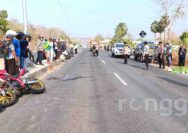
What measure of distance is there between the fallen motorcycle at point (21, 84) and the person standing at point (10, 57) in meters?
0.79

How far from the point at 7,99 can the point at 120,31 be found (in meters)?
91.1

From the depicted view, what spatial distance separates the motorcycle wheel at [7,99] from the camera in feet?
31.4

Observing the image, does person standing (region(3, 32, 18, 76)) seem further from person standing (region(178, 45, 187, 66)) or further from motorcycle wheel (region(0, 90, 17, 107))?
person standing (region(178, 45, 187, 66))

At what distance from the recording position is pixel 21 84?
11141 mm

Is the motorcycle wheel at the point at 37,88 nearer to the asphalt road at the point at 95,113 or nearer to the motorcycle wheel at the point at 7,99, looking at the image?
the asphalt road at the point at 95,113

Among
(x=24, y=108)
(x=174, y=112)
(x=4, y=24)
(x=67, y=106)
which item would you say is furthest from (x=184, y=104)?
(x=4, y=24)

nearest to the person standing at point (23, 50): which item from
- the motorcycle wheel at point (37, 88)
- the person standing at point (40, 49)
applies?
the motorcycle wheel at point (37, 88)

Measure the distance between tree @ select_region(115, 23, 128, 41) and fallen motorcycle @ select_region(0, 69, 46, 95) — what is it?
86840mm

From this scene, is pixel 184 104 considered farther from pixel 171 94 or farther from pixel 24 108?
pixel 24 108

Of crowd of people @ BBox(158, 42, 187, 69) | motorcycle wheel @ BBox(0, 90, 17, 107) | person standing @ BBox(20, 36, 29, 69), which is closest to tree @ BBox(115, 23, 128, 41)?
crowd of people @ BBox(158, 42, 187, 69)

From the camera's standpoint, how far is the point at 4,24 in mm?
64188

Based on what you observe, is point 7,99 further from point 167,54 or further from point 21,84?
point 167,54

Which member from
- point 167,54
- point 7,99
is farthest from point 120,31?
point 7,99

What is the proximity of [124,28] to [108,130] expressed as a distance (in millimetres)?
95145
